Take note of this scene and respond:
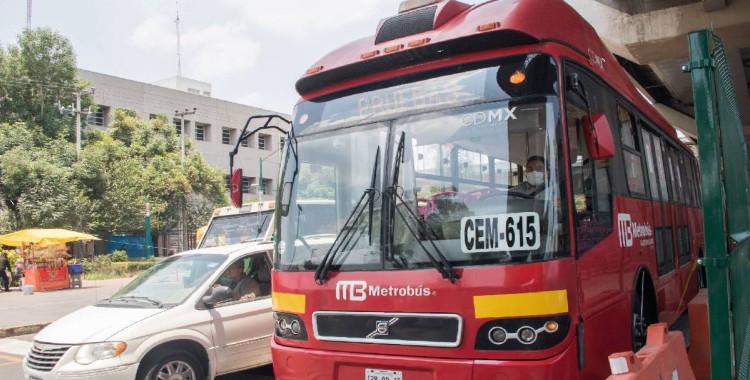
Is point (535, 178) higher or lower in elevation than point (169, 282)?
higher

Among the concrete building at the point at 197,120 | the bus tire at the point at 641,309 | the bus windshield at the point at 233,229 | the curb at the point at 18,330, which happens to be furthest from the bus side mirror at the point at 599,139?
the concrete building at the point at 197,120

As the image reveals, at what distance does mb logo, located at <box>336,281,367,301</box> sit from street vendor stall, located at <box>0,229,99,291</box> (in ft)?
74.5

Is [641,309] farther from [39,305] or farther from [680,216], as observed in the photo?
[39,305]

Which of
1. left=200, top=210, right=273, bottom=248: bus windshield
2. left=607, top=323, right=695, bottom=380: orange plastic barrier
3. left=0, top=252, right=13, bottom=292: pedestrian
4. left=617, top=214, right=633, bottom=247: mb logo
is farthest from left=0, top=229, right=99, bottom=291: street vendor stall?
left=607, top=323, right=695, bottom=380: orange plastic barrier

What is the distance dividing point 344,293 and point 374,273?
0.95ft

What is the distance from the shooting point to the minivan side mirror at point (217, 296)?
6629 millimetres

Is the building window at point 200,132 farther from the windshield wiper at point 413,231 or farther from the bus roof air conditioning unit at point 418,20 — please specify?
the windshield wiper at point 413,231

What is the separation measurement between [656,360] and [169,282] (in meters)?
5.55

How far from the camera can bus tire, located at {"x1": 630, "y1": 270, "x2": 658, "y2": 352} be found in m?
5.33

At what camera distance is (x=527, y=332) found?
3752mm

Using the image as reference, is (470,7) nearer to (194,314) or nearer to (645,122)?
(645,122)

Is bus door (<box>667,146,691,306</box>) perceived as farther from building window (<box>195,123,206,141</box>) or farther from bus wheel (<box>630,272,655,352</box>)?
building window (<box>195,123,206,141</box>)

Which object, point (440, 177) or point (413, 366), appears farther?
point (440, 177)

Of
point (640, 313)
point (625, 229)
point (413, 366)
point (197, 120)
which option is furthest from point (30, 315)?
point (197, 120)
